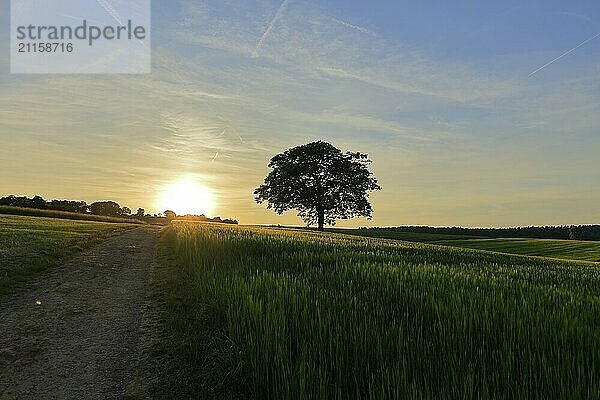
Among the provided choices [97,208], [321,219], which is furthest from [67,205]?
[321,219]

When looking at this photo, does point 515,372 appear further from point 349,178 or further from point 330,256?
point 349,178

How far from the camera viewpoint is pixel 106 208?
4887 inches

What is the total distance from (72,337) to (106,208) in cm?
12910

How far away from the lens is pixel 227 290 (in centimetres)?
666

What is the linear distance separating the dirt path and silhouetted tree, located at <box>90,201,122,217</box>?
119327 mm

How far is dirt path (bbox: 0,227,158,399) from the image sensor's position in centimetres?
515

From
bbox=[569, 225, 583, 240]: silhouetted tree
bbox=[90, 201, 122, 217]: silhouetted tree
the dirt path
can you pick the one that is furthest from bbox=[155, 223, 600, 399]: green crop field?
bbox=[90, 201, 122, 217]: silhouetted tree

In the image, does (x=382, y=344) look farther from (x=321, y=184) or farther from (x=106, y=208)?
(x=106, y=208)

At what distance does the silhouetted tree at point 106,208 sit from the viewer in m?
121

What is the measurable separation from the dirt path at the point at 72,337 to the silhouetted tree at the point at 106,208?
11933 centimetres

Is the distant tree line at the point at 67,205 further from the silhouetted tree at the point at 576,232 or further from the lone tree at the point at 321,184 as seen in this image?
the silhouetted tree at the point at 576,232

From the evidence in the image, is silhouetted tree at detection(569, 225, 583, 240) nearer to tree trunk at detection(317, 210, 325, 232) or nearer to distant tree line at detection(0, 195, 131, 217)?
tree trunk at detection(317, 210, 325, 232)

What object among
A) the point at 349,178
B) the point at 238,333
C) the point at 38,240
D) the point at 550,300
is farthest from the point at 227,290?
the point at 349,178

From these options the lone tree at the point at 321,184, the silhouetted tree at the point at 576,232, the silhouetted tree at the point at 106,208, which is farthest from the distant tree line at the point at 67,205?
the silhouetted tree at the point at 576,232
